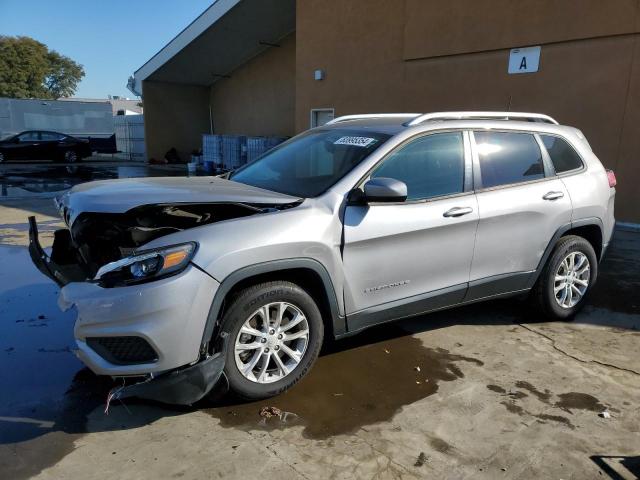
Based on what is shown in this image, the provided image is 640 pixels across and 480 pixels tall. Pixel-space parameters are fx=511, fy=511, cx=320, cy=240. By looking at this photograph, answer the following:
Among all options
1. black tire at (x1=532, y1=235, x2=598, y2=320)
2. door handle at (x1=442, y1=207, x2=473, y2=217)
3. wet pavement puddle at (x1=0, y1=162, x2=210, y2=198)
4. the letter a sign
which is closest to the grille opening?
door handle at (x1=442, y1=207, x2=473, y2=217)

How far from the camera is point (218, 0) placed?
15.6 m

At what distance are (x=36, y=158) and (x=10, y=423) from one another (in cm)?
2195

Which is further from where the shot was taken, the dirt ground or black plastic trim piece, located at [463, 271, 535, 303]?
black plastic trim piece, located at [463, 271, 535, 303]

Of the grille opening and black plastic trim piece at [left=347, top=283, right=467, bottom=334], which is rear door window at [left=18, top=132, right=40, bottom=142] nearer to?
the grille opening

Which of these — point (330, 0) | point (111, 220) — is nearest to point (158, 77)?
point (330, 0)

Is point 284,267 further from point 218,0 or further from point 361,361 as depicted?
point 218,0

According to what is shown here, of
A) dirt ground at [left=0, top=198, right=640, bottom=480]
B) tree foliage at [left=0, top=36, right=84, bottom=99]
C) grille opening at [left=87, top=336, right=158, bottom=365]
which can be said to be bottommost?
dirt ground at [left=0, top=198, right=640, bottom=480]

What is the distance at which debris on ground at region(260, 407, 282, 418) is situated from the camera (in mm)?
3057

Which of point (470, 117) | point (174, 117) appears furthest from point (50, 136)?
point (470, 117)

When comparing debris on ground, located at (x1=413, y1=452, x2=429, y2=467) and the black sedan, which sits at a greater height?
the black sedan

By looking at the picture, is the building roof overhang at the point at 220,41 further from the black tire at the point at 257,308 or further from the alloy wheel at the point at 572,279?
the black tire at the point at 257,308

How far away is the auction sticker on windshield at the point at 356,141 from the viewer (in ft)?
12.1

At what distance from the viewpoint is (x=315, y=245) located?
→ 10.2ft

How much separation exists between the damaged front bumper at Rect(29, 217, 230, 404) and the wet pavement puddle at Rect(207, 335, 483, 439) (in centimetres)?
44
